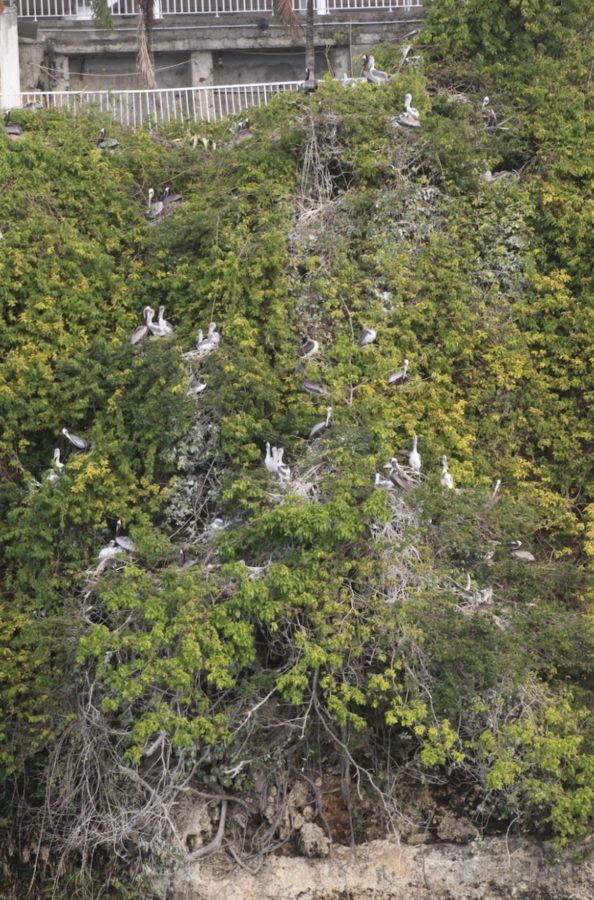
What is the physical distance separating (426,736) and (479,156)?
6.44 meters

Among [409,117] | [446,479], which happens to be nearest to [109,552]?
[446,479]

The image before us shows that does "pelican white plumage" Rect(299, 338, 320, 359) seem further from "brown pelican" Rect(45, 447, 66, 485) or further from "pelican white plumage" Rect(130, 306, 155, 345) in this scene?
"brown pelican" Rect(45, 447, 66, 485)

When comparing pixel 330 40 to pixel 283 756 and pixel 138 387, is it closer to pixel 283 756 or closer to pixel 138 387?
pixel 138 387

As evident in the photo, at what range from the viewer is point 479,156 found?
1667 cm

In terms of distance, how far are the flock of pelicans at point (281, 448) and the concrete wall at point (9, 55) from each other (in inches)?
178

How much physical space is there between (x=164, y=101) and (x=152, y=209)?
2544 mm

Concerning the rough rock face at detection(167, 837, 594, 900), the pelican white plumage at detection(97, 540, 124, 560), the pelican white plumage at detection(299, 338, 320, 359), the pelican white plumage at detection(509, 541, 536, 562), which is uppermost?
the pelican white plumage at detection(299, 338, 320, 359)

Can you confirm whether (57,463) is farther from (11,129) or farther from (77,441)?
(11,129)

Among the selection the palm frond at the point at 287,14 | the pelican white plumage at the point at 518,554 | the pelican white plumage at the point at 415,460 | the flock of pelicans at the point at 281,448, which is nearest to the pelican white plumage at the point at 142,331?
the flock of pelicans at the point at 281,448

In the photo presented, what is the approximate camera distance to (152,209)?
16.6 metres

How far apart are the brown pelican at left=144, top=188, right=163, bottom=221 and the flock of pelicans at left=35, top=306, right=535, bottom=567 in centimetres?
137

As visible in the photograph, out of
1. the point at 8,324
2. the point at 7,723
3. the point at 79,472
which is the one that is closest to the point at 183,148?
the point at 8,324

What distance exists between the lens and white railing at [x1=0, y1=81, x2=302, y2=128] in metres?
17.8

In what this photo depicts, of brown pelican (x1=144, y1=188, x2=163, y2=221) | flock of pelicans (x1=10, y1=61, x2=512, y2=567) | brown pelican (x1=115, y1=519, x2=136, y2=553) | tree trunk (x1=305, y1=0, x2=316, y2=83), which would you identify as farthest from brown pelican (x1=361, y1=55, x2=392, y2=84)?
brown pelican (x1=115, y1=519, x2=136, y2=553)
